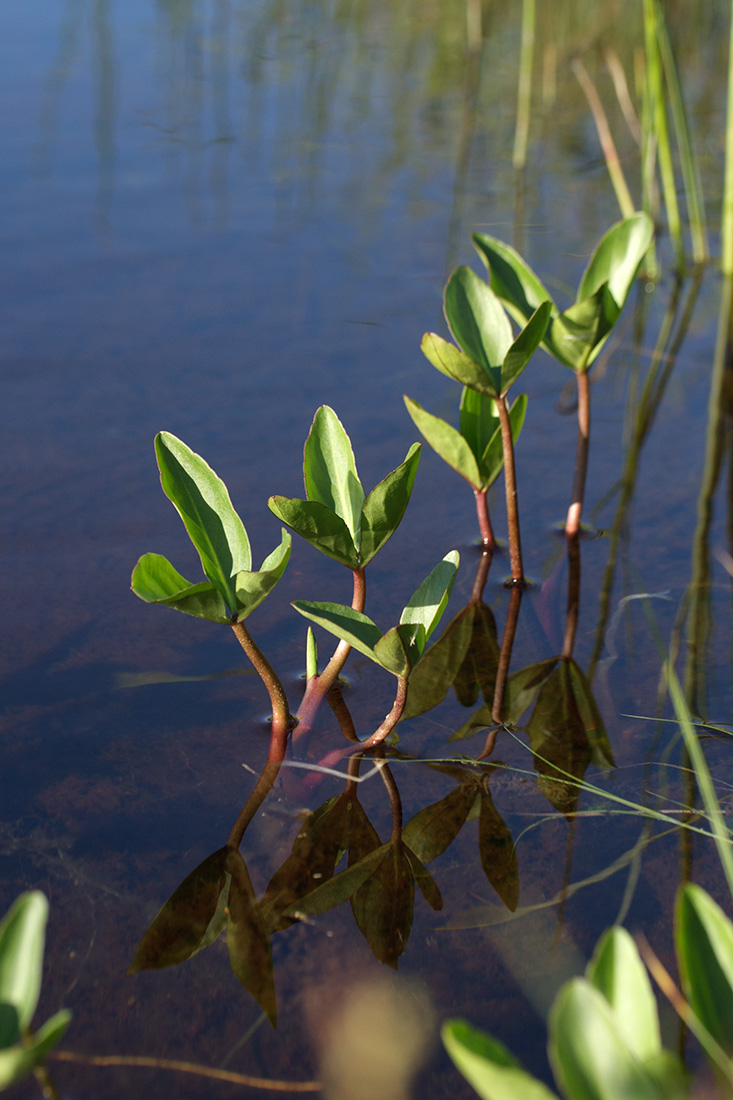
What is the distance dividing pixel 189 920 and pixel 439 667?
2.14 feet

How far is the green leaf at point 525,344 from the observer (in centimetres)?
156

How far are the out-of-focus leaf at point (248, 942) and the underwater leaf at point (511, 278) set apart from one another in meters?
1.15

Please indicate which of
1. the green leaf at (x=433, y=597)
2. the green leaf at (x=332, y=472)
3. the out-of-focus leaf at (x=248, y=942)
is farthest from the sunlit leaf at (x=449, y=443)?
the out-of-focus leaf at (x=248, y=942)

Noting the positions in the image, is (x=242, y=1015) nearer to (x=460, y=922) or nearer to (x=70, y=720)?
(x=460, y=922)

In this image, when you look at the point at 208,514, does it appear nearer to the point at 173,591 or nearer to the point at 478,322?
the point at 173,591

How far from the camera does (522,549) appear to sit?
2.02 m

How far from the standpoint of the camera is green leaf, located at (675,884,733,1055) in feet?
2.49

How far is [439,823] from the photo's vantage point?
4.40ft

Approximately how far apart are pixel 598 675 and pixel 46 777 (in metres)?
0.90

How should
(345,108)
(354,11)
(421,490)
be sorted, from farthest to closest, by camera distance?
(354,11) → (345,108) → (421,490)

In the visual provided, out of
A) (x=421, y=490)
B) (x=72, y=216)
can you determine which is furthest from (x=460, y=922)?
(x=72, y=216)

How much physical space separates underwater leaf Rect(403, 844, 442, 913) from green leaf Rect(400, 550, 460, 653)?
27 centimetres

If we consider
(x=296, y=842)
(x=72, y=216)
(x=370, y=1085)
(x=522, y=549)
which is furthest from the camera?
(x=72, y=216)

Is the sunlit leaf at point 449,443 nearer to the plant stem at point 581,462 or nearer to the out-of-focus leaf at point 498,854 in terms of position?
the plant stem at point 581,462
